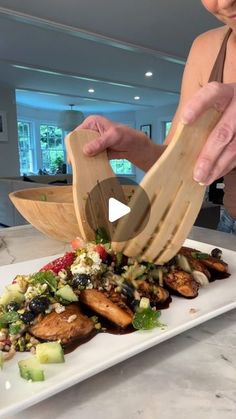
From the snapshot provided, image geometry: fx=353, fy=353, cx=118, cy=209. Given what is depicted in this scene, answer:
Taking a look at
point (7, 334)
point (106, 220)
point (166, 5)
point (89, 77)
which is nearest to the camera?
point (7, 334)

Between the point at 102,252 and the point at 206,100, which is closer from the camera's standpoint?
the point at 206,100

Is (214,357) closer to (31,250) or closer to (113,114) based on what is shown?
(31,250)

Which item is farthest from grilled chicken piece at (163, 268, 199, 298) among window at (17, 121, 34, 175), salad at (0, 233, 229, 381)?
window at (17, 121, 34, 175)

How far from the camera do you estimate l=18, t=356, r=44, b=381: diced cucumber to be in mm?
420

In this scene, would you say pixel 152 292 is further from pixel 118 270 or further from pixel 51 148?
pixel 51 148

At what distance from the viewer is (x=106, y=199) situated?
0.80 m

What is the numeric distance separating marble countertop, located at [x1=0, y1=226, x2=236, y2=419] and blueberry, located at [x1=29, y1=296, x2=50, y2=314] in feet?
0.44

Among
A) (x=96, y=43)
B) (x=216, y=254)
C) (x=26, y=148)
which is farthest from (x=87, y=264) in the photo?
(x=26, y=148)

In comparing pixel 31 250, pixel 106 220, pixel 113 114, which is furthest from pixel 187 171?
pixel 113 114

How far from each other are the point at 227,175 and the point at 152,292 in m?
0.55

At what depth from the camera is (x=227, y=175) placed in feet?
3.43

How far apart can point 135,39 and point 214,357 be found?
4101 millimetres

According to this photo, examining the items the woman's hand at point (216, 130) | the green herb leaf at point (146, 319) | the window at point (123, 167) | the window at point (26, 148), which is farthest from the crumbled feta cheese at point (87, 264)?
the window at point (123, 167)
